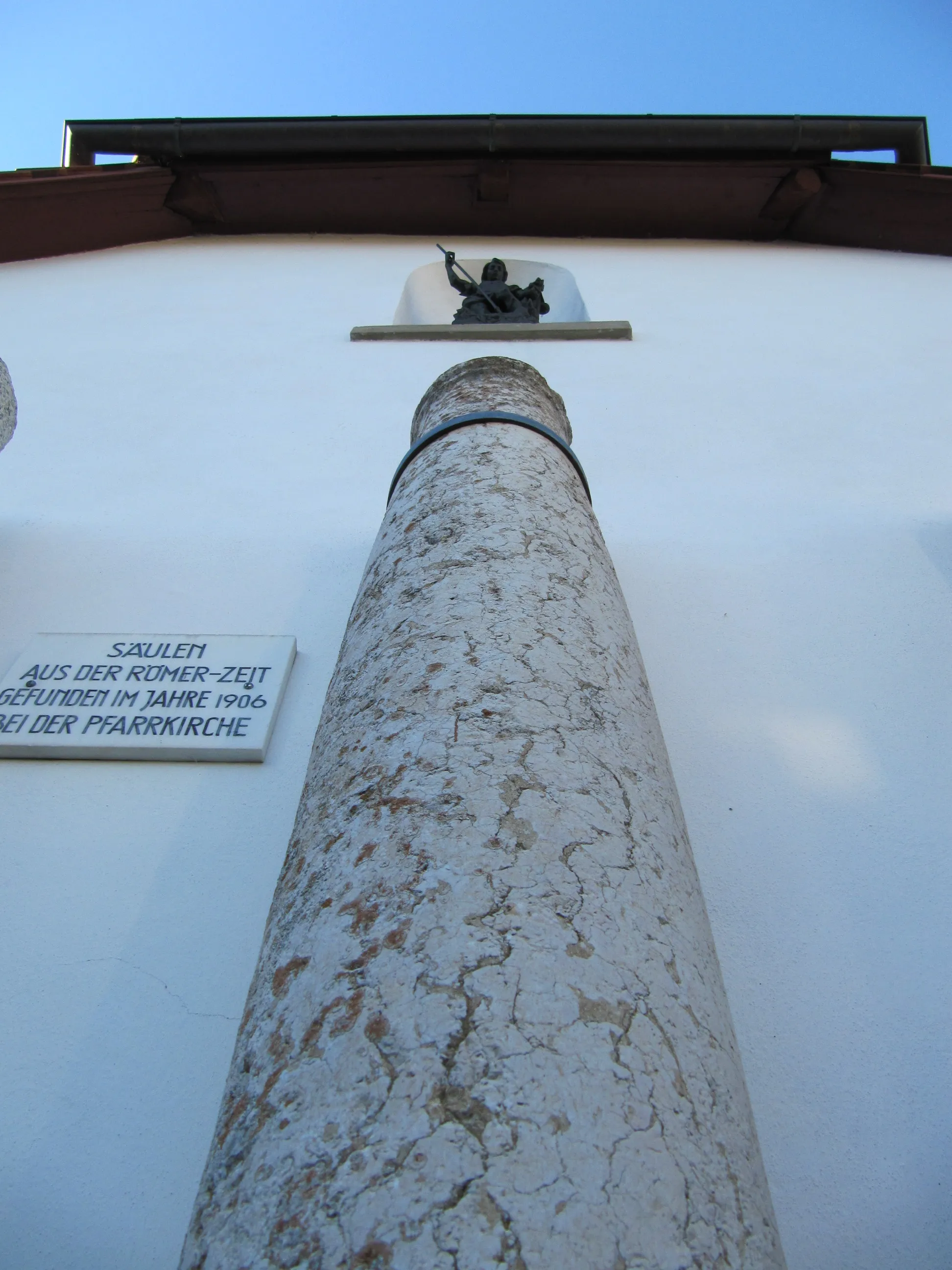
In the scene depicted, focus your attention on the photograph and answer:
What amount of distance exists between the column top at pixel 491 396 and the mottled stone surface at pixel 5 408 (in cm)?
→ 125

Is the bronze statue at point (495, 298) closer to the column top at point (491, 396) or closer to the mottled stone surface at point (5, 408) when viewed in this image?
the mottled stone surface at point (5, 408)

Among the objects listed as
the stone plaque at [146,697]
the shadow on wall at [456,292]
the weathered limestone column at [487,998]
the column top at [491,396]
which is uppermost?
the shadow on wall at [456,292]

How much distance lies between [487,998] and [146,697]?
5.07 feet

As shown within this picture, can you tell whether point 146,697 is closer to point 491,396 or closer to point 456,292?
point 491,396

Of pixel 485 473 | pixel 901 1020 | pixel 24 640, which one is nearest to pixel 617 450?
pixel 485 473

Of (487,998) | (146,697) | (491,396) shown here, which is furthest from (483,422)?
(487,998)

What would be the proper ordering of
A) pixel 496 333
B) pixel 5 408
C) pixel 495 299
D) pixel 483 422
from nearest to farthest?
pixel 483 422 → pixel 5 408 → pixel 496 333 → pixel 495 299

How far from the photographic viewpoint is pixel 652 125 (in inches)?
244

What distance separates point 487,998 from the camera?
0.91 m

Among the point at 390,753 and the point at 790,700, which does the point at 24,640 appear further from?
the point at 790,700

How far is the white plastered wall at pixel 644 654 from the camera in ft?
4.83

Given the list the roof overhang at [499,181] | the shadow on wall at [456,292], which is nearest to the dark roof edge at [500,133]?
the roof overhang at [499,181]

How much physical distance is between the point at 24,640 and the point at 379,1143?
6.70ft

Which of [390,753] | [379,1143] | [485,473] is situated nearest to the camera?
[379,1143]
